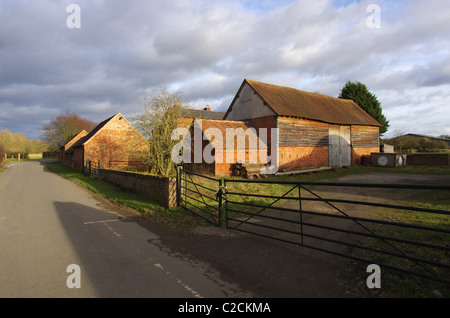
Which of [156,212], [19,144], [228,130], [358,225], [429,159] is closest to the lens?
[358,225]

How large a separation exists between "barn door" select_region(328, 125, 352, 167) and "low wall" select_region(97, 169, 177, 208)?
17627mm

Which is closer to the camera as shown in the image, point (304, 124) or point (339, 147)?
point (304, 124)

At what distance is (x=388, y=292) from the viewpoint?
3428 millimetres

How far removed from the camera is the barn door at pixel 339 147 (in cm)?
2339

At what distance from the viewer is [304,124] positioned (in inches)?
830

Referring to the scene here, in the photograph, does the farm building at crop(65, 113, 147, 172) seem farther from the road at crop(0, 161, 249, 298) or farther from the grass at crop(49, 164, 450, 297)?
the road at crop(0, 161, 249, 298)

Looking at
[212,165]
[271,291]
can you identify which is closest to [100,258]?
[271,291]

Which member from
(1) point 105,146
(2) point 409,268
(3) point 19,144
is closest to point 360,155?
(2) point 409,268

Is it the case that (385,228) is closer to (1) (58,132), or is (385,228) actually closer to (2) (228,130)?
(2) (228,130)

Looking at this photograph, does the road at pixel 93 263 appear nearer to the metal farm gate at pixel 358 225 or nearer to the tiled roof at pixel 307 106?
the metal farm gate at pixel 358 225

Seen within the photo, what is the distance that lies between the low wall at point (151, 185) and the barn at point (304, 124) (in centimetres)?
1082

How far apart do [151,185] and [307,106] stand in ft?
57.6
